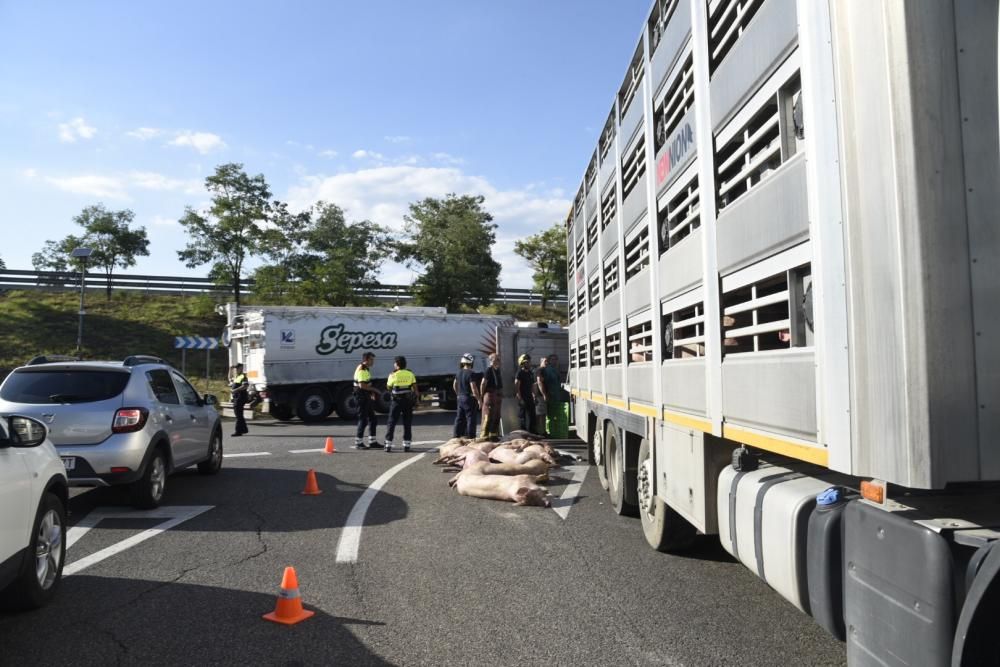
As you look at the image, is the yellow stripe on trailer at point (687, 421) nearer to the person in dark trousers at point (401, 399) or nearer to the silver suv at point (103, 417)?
the silver suv at point (103, 417)

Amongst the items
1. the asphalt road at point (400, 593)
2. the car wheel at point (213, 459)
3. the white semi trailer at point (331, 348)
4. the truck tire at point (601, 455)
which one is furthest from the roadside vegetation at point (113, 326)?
the asphalt road at point (400, 593)

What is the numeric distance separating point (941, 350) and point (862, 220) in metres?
0.52

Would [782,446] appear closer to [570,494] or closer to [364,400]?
[570,494]

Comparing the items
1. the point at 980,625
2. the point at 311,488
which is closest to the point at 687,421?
the point at 980,625

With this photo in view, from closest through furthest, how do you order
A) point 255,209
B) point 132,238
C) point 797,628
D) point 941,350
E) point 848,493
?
point 941,350 → point 848,493 → point 797,628 → point 255,209 → point 132,238

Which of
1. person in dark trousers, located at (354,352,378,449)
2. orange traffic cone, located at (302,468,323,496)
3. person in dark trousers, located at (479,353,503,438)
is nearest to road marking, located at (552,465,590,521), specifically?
orange traffic cone, located at (302,468,323,496)

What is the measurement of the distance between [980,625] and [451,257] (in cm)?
3954

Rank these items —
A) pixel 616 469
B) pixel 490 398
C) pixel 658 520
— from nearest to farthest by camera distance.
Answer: pixel 658 520 < pixel 616 469 < pixel 490 398

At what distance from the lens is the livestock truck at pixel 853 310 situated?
2.35 meters

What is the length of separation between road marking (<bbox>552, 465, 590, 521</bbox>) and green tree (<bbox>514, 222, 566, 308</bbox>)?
34244 millimetres

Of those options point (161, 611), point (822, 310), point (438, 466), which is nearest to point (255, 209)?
point (438, 466)

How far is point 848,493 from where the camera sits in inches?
118

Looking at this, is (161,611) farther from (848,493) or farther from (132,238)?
(132,238)

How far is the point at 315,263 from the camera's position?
114ft
